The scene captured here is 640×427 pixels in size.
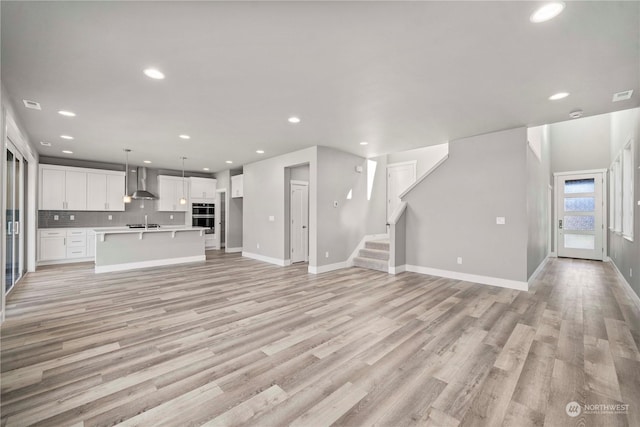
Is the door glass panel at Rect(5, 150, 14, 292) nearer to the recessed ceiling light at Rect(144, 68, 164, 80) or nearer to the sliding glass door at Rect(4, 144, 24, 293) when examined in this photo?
the sliding glass door at Rect(4, 144, 24, 293)

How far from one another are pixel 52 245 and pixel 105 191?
1791mm

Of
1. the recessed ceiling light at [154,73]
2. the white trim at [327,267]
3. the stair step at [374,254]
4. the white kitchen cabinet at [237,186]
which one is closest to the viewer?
the recessed ceiling light at [154,73]

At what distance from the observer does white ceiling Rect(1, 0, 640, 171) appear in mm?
1976

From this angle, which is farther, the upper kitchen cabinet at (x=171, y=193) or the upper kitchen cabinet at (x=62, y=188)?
the upper kitchen cabinet at (x=171, y=193)

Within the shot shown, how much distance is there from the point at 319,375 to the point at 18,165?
6.76m

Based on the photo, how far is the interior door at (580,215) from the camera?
7094 mm

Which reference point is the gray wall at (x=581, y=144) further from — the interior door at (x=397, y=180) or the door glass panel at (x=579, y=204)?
the interior door at (x=397, y=180)

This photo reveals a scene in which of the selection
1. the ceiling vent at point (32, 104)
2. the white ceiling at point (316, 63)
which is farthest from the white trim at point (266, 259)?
the ceiling vent at point (32, 104)

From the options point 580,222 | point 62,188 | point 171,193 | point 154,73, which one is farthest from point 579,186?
point 62,188

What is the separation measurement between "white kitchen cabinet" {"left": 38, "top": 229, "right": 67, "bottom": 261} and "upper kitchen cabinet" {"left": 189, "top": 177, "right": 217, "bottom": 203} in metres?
3.37

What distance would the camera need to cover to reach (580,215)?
7.41m

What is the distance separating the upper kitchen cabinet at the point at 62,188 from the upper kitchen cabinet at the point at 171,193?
1.81 meters

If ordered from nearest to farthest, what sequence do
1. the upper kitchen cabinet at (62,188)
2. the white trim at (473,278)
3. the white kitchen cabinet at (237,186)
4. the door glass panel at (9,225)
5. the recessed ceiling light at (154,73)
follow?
the recessed ceiling light at (154,73) → the door glass panel at (9,225) → the white trim at (473,278) → the upper kitchen cabinet at (62,188) → the white kitchen cabinet at (237,186)

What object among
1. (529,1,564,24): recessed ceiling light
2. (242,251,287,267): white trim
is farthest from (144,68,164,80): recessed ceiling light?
(242,251,287,267): white trim
